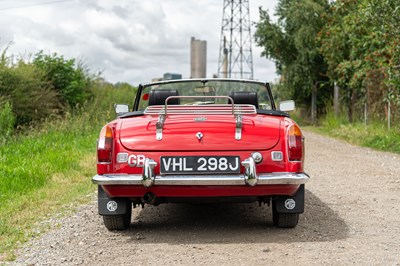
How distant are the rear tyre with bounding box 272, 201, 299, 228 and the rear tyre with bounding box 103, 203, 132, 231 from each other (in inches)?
51.5

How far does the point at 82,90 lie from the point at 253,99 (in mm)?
18767

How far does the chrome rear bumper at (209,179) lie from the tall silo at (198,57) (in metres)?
40.1

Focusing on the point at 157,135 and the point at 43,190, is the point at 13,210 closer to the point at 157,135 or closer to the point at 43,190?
the point at 43,190

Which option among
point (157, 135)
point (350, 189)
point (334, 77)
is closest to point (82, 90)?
point (334, 77)

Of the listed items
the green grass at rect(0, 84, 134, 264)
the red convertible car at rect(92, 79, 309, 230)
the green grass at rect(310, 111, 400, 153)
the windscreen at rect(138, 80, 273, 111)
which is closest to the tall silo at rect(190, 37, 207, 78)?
the green grass at rect(310, 111, 400, 153)

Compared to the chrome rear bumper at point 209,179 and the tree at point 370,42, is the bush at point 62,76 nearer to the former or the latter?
the tree at point 370,42

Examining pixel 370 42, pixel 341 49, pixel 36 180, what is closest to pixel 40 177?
pixel 36 180

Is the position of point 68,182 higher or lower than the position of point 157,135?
lower

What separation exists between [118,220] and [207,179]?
104 cm

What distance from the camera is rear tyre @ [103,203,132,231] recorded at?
5594 mm

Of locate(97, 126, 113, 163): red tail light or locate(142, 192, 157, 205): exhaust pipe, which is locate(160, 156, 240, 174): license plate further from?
locate(97, 126, 113, 163): red tail light

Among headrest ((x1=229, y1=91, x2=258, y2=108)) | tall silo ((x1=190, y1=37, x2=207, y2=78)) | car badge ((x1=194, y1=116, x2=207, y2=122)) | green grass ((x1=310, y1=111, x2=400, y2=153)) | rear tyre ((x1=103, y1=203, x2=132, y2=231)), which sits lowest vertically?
rear tyre ((x1=103, y1=203, x2=132, y2=231))

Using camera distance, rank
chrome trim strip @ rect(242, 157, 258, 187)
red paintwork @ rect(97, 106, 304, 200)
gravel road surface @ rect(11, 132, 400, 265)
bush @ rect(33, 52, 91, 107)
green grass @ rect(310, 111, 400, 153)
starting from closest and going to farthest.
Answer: gravel road surface @ rect(11, 132, 400, 265) → chrome trim strip @ rect(242, 157, 258, 187) → red paintwork @ rect(97, 106, 304, 200) → green grass @ rect(310, 111, 400, 153) → bush @ rect(33, 52, 91, 107)

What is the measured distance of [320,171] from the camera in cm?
1043
